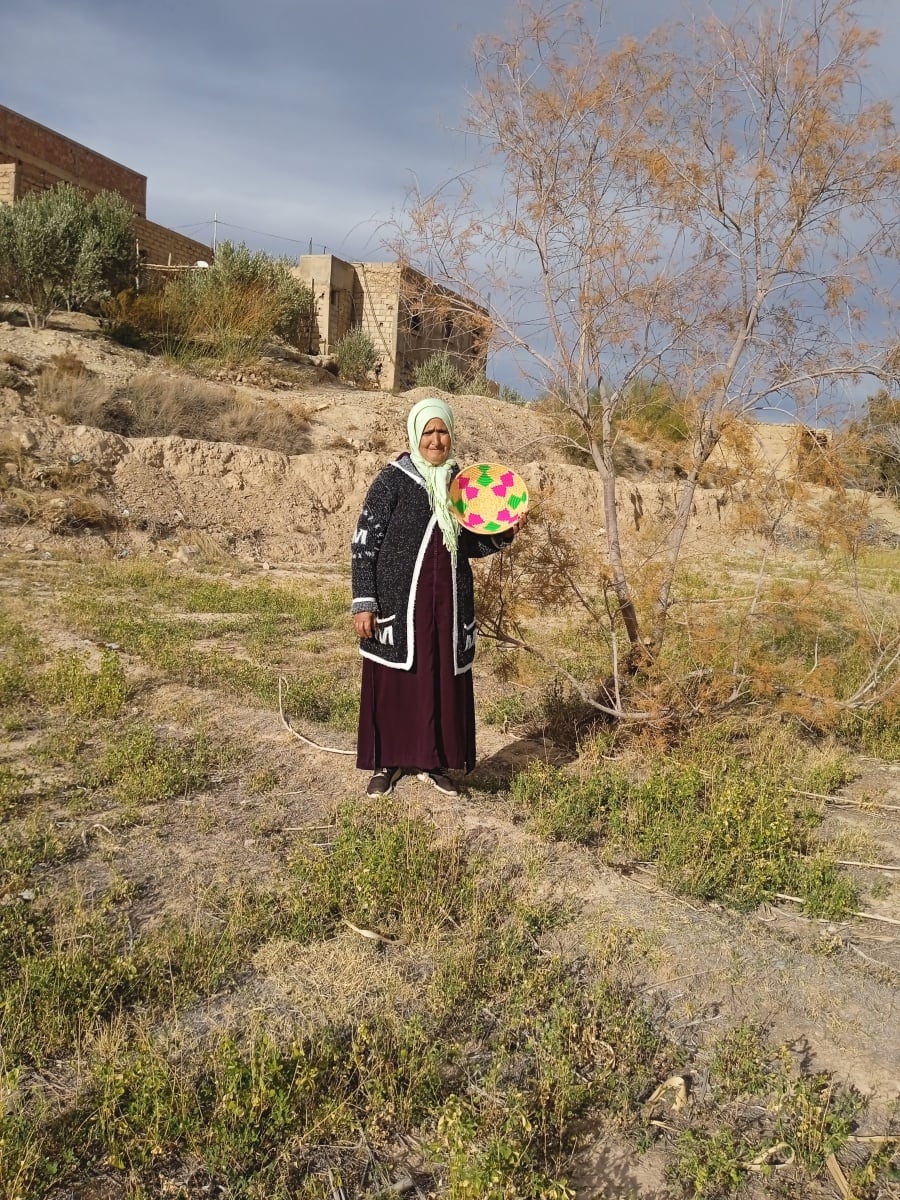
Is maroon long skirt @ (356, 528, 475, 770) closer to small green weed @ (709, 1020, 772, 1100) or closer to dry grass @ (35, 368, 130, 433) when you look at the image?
small green weed @ (709, 1020, 772, 1100)

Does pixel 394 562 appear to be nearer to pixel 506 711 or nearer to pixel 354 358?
pixel 506 711

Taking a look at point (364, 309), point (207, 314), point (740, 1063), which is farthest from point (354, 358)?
point (740, 1063)

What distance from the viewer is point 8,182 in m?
18.8

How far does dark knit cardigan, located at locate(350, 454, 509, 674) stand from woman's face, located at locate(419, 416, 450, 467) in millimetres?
95

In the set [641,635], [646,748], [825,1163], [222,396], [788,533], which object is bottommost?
[825,1163]

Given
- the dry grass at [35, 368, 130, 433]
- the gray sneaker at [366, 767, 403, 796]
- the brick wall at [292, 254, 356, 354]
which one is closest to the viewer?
the gray sneaker at [366, 767, 403, 796]

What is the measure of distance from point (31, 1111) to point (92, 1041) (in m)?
0.25

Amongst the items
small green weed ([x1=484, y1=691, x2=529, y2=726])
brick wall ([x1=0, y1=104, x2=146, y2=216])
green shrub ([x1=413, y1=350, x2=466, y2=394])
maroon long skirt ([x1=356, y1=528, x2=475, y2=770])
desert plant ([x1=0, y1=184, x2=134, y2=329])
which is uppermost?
brick wall ([x1=0, y1=104, x2=146, y2=216])

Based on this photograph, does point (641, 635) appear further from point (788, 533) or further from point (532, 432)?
point (532, 432)

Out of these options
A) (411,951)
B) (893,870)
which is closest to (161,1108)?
(411,951)

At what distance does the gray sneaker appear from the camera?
412cm

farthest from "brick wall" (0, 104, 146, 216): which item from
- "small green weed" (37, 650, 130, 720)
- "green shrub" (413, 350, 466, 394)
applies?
"small green weed" (37, 650, 130, 720)

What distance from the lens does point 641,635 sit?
16.5 ft

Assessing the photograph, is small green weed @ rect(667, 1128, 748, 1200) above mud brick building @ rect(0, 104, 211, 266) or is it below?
below
